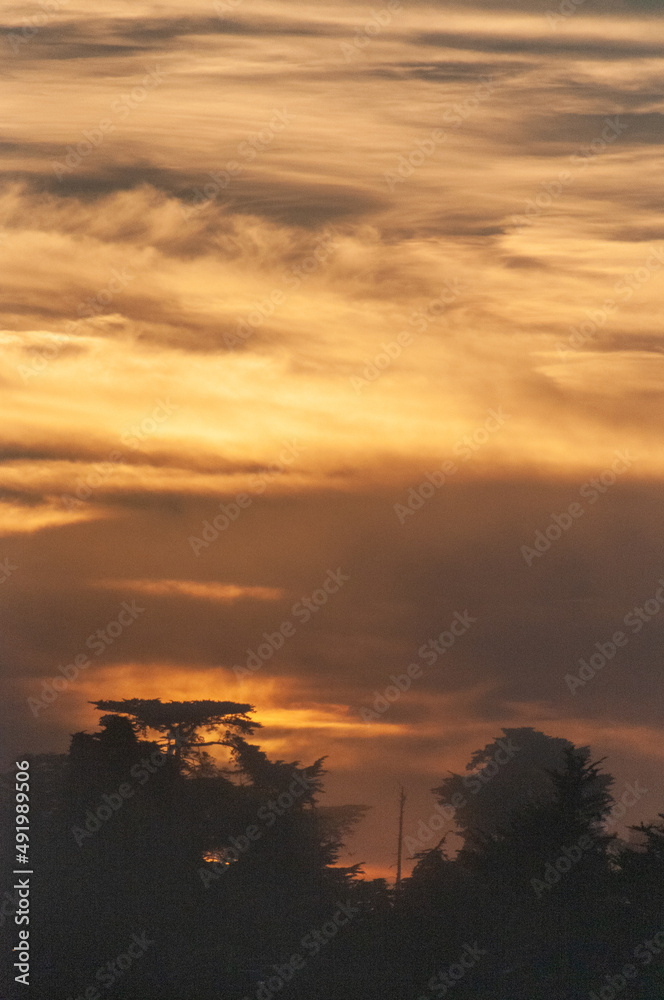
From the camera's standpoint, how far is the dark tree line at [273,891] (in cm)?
5578

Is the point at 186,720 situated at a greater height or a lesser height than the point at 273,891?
greater

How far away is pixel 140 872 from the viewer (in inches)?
2936

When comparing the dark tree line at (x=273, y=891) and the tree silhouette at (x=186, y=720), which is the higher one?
the tree silhouette at (x=186, y=720)

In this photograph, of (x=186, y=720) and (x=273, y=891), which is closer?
(x=273, y=891)

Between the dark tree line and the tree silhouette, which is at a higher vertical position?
the tree silhouette

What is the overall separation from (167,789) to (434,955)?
1059 inches

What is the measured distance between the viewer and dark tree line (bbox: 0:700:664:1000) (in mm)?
55781

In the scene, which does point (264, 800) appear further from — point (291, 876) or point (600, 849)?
point (600, 849)

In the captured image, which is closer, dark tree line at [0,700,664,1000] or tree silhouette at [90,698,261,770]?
dark tree line at [0,700,664,1000]

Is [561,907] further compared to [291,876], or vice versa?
[291,876]

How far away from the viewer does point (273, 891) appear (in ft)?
247

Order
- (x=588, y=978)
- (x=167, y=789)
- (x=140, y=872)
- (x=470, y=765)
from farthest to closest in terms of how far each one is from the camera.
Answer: (x=470, y=765), (x=167, y=789), (x=140, y=872), (x=588, y=978)

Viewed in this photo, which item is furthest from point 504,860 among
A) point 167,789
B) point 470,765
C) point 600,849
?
point 470,765

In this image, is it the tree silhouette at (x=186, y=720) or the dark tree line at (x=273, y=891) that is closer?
the dark tree line at (x=273, y=891)
